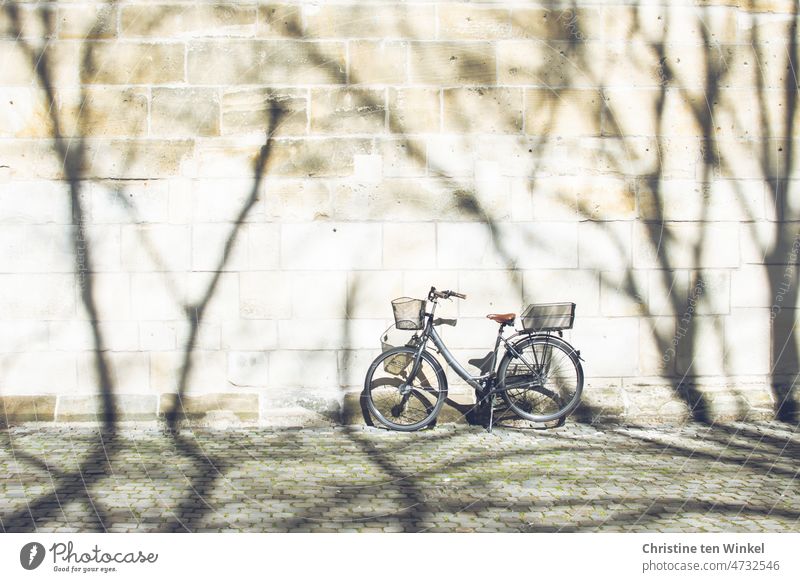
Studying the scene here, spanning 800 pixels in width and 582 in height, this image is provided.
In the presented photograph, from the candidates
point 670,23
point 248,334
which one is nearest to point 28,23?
point 248,334

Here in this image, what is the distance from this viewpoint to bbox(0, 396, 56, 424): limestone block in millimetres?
7363

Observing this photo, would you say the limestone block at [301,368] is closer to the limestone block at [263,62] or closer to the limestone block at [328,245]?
the limestone block at [328,245]

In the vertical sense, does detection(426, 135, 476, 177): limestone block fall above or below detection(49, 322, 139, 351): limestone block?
above

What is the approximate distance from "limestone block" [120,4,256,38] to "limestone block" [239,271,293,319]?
82.4 inches

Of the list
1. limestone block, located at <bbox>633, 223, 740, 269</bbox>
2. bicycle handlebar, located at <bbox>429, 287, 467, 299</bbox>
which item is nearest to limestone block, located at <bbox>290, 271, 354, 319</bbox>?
bicycle handlebar, located at <bbox>429, 287, 467, 299</bbox>

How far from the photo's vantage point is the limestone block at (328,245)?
7.43 m

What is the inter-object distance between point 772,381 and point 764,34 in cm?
310

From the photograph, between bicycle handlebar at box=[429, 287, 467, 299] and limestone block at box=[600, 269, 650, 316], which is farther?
limestone block at box=[600, 269, 650, 316]

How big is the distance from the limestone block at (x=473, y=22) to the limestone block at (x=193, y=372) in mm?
3445

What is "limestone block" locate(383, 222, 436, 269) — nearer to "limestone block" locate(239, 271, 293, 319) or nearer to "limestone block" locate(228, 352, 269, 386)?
"limestone block" locate(239, 271, 293, 319)

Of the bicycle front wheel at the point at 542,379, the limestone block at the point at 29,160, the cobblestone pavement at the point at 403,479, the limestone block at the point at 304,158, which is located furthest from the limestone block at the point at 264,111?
the bicycle front wheel at the point at 542,379

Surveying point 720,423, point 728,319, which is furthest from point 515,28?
point 720,423

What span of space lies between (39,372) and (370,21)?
417cm

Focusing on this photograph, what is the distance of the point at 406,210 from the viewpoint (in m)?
7.47
